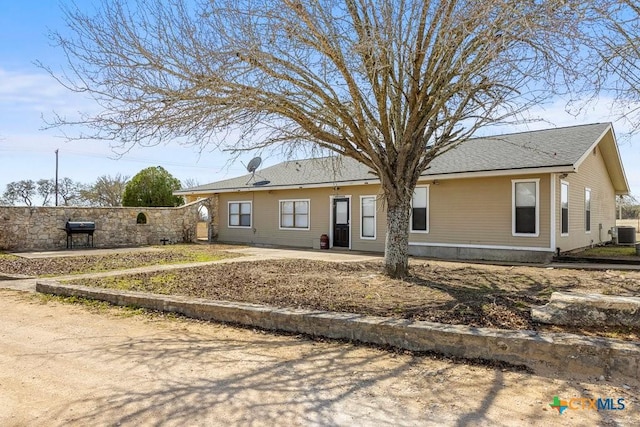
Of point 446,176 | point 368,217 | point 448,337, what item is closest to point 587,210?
point 446,176

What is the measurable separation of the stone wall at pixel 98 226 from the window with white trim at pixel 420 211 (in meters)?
11.0

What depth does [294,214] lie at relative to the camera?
59.1ft

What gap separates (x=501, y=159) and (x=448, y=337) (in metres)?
9.93

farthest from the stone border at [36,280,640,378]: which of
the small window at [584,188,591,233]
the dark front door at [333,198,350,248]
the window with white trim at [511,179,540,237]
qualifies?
the small window at [584,188,591,233]

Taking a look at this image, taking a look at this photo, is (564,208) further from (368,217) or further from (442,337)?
(442,337)

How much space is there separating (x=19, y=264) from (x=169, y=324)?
8097 millimetres

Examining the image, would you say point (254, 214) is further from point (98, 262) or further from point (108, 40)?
point (108, 40)

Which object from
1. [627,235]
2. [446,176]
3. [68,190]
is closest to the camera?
[446,176]

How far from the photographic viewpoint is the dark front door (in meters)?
16.4

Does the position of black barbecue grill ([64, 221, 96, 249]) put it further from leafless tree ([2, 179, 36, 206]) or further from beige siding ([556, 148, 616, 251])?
leafless tree ([2, 179, 36, 206])

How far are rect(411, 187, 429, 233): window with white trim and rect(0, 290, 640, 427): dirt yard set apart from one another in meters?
10.0

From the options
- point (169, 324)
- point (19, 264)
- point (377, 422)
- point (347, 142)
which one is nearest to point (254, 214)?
point (19, 264)

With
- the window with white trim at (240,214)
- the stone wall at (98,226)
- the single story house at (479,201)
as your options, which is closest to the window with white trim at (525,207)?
the single story house at (479,201)

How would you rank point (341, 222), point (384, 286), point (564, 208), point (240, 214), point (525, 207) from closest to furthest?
1. point (384, 286)
2. point (525, 207)
3. point (564, 208)
4. point (341, 222)
5. point (240, 214)
